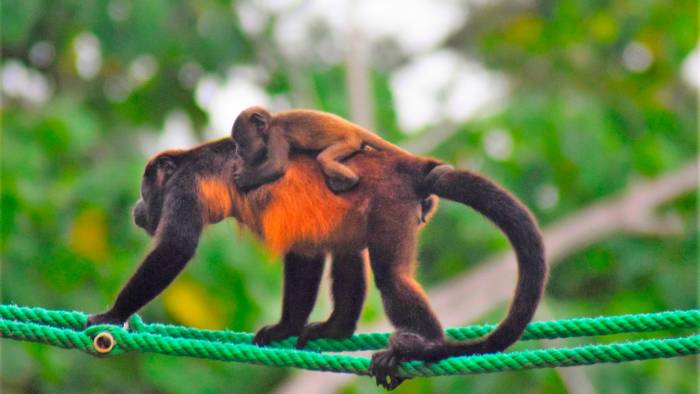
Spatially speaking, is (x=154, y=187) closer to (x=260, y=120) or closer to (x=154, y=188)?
(x=154, y=188)

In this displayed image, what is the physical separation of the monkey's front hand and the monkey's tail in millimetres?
1323

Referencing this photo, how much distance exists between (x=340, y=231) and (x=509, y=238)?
0.77 metres

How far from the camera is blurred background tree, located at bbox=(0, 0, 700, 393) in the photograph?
12133mm

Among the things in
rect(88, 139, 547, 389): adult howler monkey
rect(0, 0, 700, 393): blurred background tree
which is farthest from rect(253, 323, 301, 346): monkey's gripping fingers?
rect(0, 0, 700, 393): blurred background tree

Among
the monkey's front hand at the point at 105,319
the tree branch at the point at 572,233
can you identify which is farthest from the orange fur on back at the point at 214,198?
the tree branch at the point at 572,233

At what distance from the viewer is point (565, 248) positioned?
14945 mm

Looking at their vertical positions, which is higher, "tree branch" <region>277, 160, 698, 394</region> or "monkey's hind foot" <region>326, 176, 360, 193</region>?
"monkey's hind foot" <region>326, 176, 360, 193</region>

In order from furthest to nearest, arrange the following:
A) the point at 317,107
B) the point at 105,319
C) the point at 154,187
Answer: the point at 317,107 < the point at 154,187 < the point at 105,319

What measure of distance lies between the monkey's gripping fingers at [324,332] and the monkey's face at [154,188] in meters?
0.87

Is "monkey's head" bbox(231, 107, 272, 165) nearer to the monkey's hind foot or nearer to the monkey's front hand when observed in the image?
the monkey's hind foot

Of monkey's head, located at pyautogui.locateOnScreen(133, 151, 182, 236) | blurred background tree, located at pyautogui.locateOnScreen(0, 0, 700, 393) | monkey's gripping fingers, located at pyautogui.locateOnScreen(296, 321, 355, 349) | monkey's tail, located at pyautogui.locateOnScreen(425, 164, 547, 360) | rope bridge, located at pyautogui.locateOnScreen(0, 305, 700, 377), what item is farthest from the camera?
blurred background tree, located at pyautogui.locateOnScreen(0, 0, 700, 393)

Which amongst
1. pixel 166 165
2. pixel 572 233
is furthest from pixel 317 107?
pixel 166 165

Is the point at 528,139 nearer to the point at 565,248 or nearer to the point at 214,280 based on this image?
the point at 565,248

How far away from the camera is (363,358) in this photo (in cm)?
519
